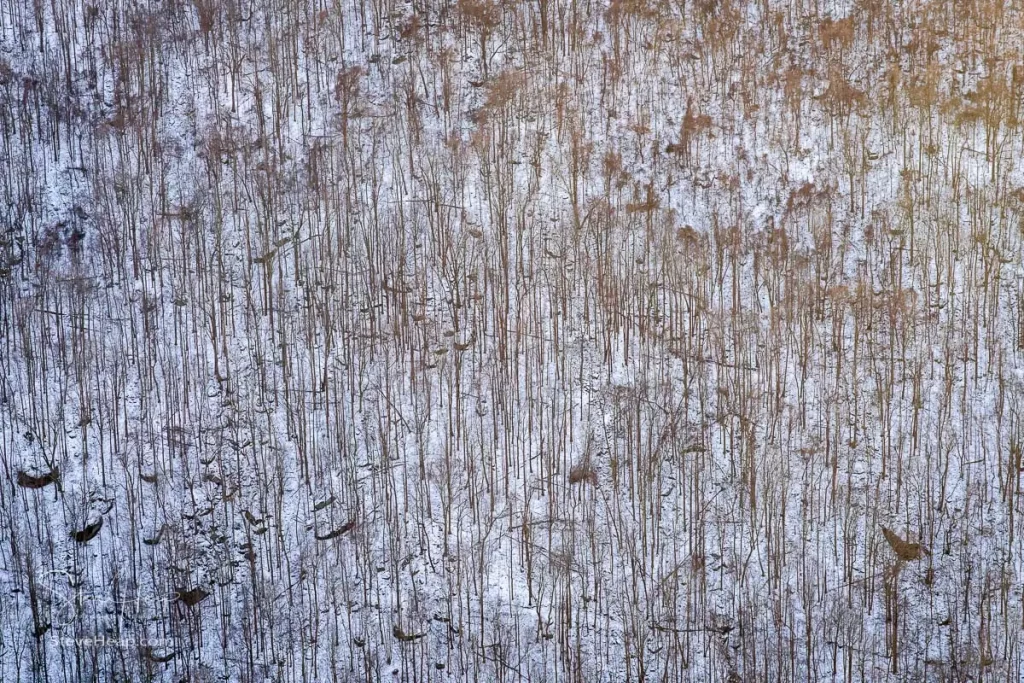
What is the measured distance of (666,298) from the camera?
18.7ft

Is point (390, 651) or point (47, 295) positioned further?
point (47, 295)

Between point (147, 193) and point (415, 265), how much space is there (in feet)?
6.12

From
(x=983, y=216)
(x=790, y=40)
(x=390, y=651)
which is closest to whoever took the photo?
(x=390, y=651)

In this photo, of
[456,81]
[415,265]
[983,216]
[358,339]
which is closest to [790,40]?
[983,216]

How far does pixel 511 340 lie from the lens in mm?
5664

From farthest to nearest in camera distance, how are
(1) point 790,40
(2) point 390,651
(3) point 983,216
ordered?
(1) point 790,40
(3) point 983,216
(2) point 390,651

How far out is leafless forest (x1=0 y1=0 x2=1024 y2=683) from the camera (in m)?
5.39

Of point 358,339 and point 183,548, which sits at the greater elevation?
point 358,339

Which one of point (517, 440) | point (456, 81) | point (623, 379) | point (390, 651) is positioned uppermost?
point (456, 81)

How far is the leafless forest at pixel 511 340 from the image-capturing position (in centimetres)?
539

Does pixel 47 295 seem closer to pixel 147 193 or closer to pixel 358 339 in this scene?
pixel 147 193

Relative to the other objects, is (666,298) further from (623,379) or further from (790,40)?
(790,40)

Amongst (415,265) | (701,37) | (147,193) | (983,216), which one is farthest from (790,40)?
(147,193)

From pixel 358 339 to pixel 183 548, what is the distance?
167cm
